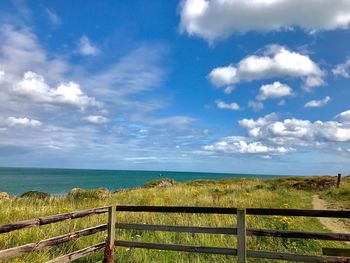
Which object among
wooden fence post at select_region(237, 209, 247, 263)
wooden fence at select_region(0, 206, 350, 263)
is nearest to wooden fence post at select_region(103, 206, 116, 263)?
wooden fence at select_region(0, 206, 350, 263)

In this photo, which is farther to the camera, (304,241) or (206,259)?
(304,241)

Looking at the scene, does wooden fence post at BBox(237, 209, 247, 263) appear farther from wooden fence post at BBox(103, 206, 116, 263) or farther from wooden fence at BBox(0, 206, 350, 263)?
wooden fence post at BBox(103, 206, 116, 263)

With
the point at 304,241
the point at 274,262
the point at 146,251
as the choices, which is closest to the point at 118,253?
the point at 146,251

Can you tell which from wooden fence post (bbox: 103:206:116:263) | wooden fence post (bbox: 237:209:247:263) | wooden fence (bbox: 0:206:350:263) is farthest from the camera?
wooden fence post (bbox: 103:206:116:263)

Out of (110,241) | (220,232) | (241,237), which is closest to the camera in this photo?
(241,237)

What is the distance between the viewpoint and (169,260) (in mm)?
8539

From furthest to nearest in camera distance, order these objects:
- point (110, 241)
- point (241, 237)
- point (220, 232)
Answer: point (110, 241) → point (220, 232) → point (241, 237)

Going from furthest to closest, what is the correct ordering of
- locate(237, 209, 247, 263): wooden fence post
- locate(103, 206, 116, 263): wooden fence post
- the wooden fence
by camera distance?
locate(103, 206, 116, 263): wooden fence post → locate(237, 209, 247, 263): wooden fence post → the wooden fence

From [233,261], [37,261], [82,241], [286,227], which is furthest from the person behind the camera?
[286,227]

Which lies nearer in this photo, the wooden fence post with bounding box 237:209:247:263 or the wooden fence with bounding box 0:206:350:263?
the wooden fence with bounding box 0:206:350:263

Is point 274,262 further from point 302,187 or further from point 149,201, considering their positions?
point 302,187

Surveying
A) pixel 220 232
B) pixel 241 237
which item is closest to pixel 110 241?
pixel 220 232

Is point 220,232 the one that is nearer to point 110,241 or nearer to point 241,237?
point 241,237

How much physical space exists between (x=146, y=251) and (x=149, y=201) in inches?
422
